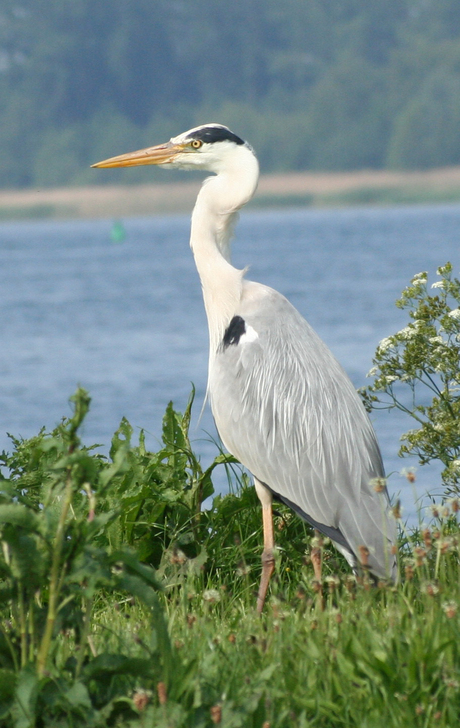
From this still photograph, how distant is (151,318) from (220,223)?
22647 millimetres

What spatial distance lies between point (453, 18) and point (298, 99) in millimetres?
19918

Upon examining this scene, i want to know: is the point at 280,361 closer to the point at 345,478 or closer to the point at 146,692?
the point at 345,478

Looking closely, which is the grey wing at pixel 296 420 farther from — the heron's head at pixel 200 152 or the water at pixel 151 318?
the heron's head at pixel 200 152

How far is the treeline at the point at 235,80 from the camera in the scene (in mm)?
97438

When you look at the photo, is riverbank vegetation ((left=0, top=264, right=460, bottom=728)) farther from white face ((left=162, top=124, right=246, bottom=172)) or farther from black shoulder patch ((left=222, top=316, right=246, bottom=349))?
white face ((left=162, top=124, right=246, bottom=172))

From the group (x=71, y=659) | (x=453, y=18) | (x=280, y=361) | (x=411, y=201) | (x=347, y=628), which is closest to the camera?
(x=71, y=659)

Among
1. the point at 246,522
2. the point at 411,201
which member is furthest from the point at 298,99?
the point at 246,522

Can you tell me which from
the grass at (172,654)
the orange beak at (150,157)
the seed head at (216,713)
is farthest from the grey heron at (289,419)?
the seed head at (216,713)

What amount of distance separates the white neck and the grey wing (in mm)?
208

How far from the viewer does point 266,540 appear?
14.9 ft

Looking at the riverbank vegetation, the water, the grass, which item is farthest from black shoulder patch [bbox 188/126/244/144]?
the grass

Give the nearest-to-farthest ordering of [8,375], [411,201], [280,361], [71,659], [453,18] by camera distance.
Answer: [71,659], [280,361], [8,375], [411,201], [453,18]

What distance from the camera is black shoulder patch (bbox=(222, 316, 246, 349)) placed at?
4.84 m

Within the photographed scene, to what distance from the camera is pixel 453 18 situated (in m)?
117
